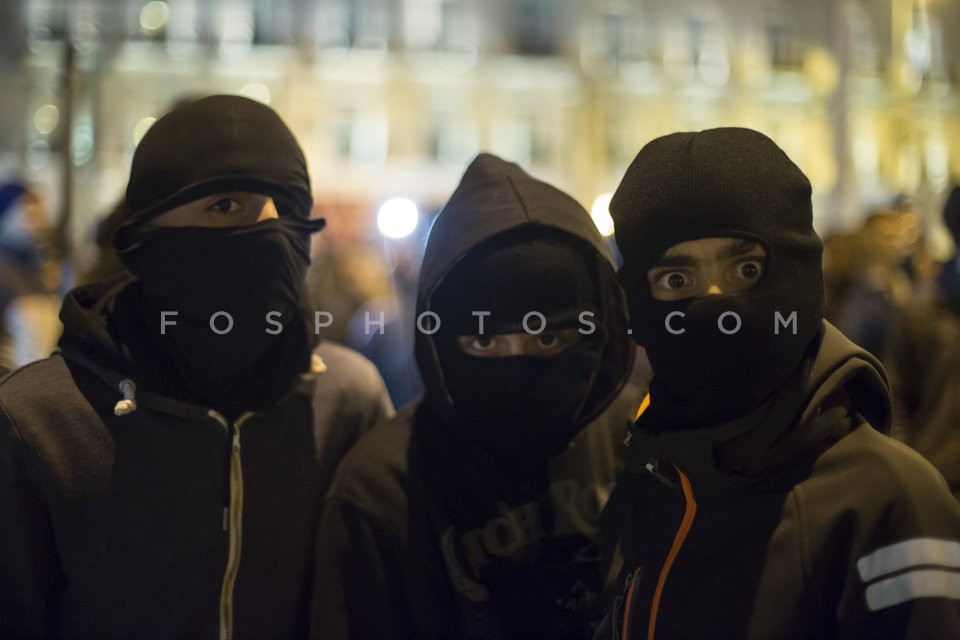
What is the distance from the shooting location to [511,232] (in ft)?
8.06

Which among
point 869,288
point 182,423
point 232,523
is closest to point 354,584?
point 232,523

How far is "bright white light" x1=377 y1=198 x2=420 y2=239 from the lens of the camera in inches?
288

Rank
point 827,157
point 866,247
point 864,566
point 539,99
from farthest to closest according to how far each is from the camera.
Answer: point 539,99 → point 827,157 → point 866,247 → point 864,566

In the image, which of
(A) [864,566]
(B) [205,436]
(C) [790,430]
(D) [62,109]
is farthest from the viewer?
(D) [62,109]

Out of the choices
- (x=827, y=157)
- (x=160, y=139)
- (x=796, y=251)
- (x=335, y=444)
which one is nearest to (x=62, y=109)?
(x=160, y=139)

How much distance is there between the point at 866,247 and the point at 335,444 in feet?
13.6

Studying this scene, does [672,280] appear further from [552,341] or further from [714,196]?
[552,341]

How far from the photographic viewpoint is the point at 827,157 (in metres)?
28.4

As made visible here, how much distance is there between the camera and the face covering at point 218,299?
7.42ft

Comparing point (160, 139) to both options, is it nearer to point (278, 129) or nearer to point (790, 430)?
point (278, 129)

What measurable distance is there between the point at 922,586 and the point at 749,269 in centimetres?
68

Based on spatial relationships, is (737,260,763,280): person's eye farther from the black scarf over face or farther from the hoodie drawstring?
the hoodie drawstring

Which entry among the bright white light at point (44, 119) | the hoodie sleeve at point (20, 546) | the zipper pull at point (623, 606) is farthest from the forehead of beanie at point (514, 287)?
the bright white light at point (44, 119)

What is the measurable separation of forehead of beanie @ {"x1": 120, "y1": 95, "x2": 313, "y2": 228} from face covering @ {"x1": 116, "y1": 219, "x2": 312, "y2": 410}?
0.10 metres
